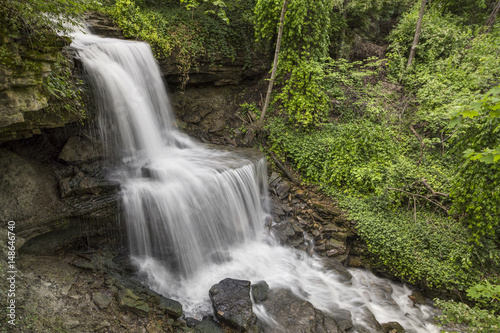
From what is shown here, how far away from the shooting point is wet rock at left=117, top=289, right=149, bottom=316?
3941 mm

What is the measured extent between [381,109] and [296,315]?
281 inches

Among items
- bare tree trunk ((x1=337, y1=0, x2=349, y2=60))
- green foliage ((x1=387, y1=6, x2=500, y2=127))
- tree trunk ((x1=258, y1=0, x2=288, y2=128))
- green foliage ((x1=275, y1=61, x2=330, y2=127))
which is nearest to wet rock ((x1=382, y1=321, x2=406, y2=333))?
green foliage ((x1=387, y1=6, x2=500, y2=127))

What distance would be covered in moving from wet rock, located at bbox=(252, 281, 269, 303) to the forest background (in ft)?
10.3

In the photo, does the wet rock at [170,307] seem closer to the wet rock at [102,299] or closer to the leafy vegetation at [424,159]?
the wet rock at [102,299]

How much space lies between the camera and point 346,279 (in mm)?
6285

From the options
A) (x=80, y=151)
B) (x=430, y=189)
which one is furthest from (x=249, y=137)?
(x=430, y=189)

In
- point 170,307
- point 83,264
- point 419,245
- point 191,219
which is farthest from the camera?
point 419,245

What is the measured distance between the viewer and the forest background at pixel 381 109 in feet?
18.0

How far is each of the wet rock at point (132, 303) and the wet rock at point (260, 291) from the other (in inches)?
84.3

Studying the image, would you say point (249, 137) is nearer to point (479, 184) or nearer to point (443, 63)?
point (479, 184)

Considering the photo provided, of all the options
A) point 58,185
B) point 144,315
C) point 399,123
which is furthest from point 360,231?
point 58,185

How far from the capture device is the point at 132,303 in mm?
3992

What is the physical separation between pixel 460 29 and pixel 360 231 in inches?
409

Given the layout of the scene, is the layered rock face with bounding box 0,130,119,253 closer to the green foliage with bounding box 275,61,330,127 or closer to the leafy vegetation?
the leafy vegetation
